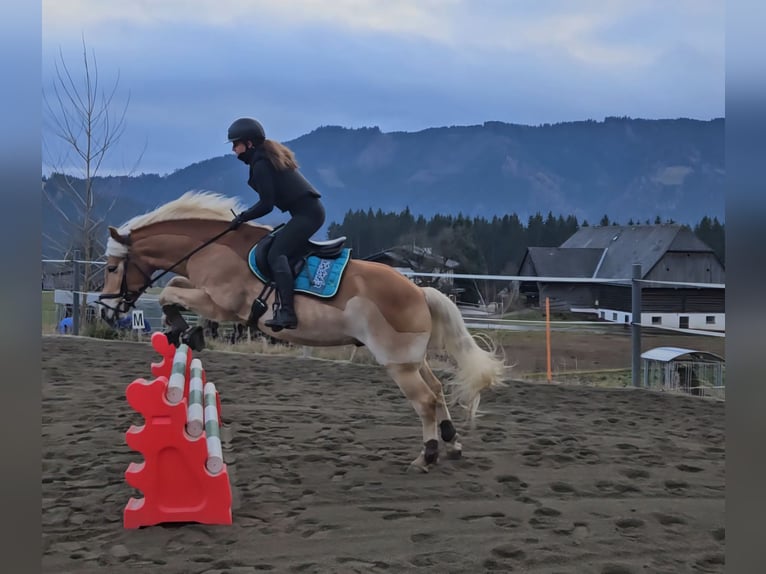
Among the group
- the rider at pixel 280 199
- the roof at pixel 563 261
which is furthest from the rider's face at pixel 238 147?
the roof at pixel 563 261

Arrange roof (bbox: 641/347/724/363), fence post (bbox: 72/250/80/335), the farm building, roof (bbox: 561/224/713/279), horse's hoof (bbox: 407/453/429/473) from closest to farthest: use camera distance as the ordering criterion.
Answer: horse's hoof (bbox: 407/453/429/473), roof (bbox: 641/347/724/363), the farm building, roof (bbox: 561/224/713/279), fence post (bbox: 72/250/80/335)

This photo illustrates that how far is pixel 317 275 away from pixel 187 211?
82cm

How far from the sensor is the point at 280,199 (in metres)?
3.30

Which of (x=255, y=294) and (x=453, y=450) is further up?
(x=255, y=294)

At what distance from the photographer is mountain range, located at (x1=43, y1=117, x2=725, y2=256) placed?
20.5 ft

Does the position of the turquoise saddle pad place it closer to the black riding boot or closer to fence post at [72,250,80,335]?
the black riding boot

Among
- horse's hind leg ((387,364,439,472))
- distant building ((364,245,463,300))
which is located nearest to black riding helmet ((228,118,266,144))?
horse's hind leg ((387,364,439,472))

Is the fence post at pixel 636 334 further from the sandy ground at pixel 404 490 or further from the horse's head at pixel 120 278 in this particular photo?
the horse's head at pixel 120 278

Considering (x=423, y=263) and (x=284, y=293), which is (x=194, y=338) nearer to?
(x=284, y=293)

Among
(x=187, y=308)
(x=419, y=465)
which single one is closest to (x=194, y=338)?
(x=187, y=308)

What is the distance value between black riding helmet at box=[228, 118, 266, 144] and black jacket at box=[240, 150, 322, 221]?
8 centimetres

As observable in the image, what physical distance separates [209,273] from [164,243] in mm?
318

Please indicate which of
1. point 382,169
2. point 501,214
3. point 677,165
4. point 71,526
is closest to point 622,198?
point 677,165
